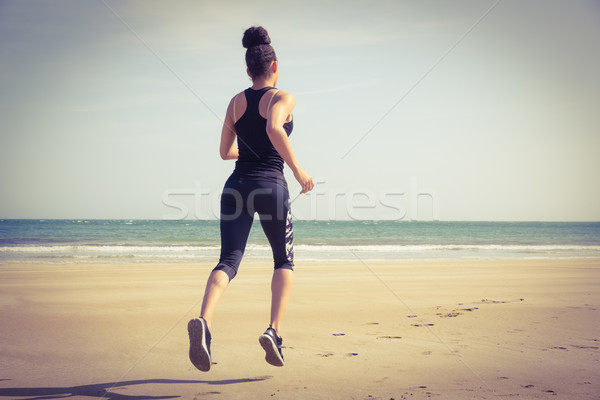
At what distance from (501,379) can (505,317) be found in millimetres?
2190

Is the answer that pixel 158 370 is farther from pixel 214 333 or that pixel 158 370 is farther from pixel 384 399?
pixel 384 399

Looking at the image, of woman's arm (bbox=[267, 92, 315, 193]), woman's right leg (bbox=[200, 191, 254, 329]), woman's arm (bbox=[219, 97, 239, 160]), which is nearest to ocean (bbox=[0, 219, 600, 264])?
woman's arm (bbox=[219, 97, 239, 160])

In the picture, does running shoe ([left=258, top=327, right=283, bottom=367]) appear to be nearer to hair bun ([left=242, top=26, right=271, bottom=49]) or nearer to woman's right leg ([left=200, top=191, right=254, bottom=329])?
woman's right leg ([left=200, top=191, right=254, bottom=329])

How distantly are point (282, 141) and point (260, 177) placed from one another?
271 millimetres

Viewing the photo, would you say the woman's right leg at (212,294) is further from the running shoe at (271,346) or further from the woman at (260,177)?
the running shoe at (271,346)

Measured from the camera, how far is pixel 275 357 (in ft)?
8.64

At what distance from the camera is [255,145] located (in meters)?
2.70

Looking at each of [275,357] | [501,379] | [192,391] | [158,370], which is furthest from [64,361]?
[501,379]

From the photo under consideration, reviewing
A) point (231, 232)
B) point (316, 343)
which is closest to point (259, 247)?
point (316, 343)

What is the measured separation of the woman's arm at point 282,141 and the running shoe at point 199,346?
35.1 inches

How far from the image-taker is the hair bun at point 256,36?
2.76m

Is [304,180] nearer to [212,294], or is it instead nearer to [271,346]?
[212,294]

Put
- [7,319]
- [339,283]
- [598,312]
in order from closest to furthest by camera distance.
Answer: [7,319] → [598,312] → [339,283]

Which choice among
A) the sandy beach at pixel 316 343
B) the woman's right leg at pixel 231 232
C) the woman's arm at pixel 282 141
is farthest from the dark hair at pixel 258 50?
the sandy beach at pixel 316 343
